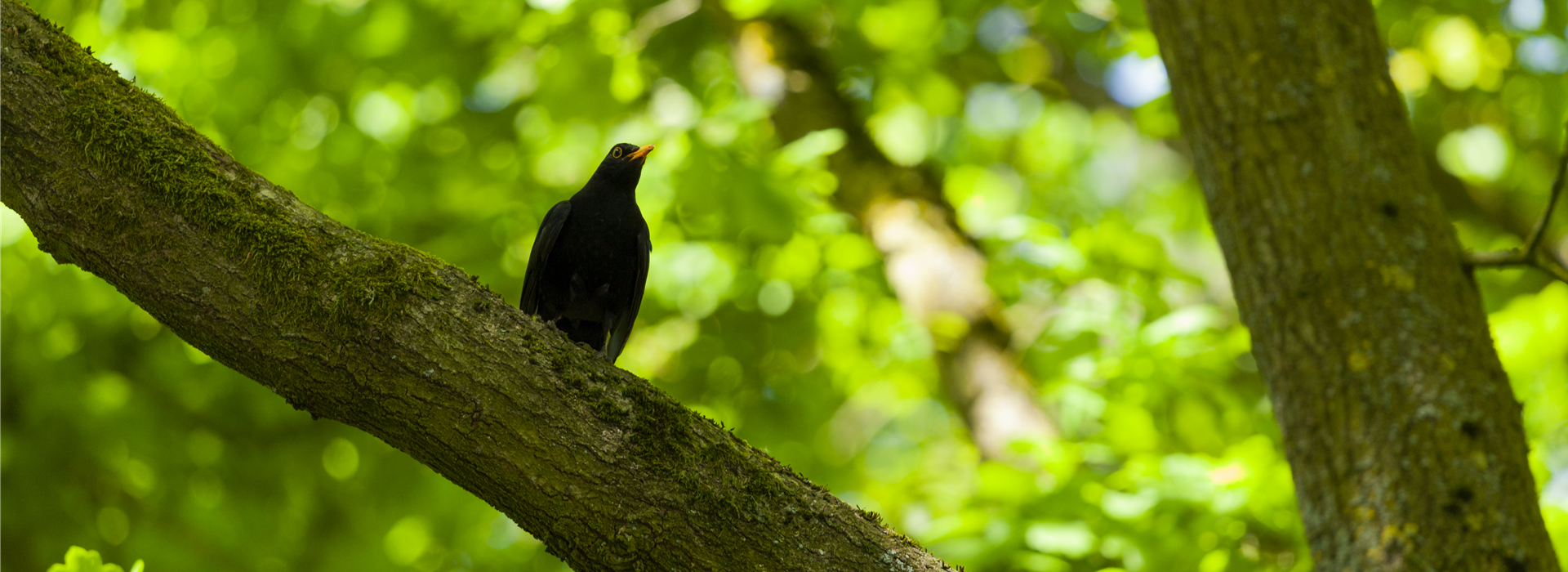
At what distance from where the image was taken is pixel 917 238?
6.10m

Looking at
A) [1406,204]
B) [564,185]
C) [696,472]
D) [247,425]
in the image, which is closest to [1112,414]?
[1406,204]

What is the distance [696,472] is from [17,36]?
65.9 inches

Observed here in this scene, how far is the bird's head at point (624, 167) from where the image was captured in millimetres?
4664

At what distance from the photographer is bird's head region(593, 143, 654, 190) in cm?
466

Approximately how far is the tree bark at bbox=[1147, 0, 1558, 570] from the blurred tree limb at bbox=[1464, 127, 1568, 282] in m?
0.07

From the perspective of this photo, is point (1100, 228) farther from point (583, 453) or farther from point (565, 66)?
point (583, 453)

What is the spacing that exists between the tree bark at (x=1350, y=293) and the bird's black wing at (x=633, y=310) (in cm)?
225

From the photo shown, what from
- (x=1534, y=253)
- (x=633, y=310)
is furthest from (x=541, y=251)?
(x=1534, y=253)

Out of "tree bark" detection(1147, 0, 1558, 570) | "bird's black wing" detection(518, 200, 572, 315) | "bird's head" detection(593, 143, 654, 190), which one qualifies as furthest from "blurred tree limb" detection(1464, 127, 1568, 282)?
"bird's black wing" detection(518, 200, 572, 315)

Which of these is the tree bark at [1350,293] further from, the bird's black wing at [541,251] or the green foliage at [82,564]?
the green foliage at [82,564]

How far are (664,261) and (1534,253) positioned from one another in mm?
4277

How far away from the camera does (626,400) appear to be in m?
2.18

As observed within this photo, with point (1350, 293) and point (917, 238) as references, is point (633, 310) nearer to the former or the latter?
point (917, 238)

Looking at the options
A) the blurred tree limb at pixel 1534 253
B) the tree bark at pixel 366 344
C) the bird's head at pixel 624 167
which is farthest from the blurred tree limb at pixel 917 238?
the tree bark at pixel 366 344
